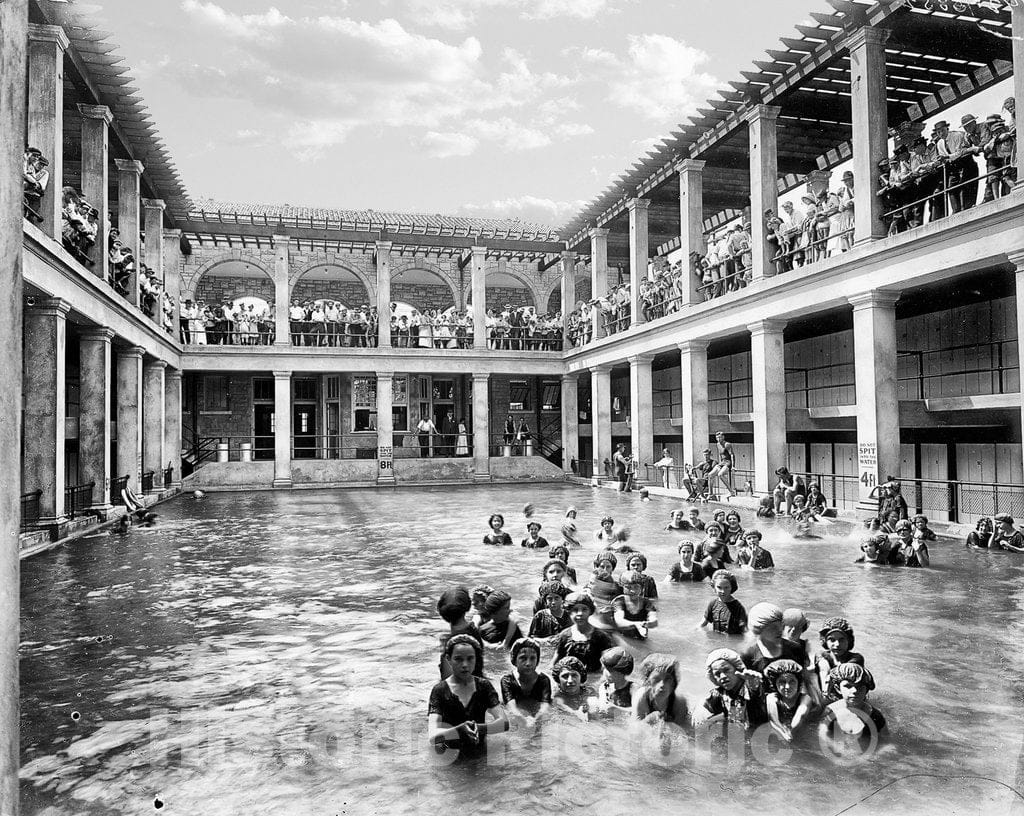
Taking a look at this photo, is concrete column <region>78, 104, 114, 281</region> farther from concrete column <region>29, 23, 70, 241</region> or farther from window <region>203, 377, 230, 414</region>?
window <region>203, 377, 230, 414</region>

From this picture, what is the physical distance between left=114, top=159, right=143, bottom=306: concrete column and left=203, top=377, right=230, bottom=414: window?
11.5m

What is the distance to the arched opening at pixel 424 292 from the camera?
33375 mm

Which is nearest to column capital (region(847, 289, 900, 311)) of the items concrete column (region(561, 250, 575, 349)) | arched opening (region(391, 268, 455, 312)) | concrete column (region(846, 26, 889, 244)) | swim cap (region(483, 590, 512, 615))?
concrete column (region(846, 26, 889, 244))

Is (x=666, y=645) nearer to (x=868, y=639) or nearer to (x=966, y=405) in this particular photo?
(x=868, y=639)

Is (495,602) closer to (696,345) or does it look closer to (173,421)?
(696,345)

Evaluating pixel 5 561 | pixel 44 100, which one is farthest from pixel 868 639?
pixel 44 100

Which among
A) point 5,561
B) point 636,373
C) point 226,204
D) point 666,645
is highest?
point 226,204

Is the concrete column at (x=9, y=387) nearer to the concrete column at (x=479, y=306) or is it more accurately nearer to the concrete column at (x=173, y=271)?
the concrete column at (x=173, y=271)

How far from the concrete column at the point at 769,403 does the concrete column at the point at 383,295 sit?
47.7 feet

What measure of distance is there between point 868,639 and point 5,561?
6.21m

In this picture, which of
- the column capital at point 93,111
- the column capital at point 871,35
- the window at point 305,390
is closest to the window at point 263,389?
the window at point 305,390

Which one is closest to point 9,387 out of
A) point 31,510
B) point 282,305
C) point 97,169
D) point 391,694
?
point 391,694

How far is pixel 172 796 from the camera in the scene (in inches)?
144

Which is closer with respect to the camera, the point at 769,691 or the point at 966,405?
the point at 769,691
